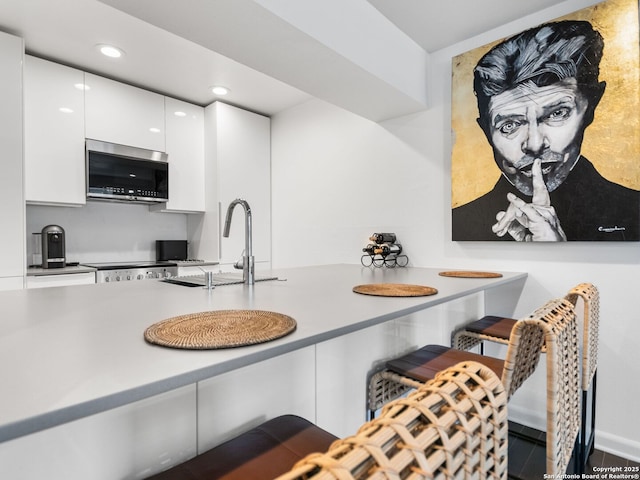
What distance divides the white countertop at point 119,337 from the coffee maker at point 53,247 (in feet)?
4.91

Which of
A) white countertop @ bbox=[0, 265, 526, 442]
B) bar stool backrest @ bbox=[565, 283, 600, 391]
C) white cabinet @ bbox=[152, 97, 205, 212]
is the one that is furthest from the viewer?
white cabinet @ bbox=[152, 97, 205, 212]

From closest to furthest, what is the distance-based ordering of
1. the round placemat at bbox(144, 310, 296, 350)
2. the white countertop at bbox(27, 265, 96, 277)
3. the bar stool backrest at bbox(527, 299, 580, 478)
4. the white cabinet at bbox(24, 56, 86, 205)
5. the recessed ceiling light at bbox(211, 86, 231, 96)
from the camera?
the round placemat at bbox(144, 310, 296, 350) → the bar stool backrest at bbox(527, 299, 580, 478) → the white countertop at bbox(27, 265, 96, 277) → the white cabinet at bbox(24, 56, 86, 205) → the recessed ceiling light at bbox(211, 86, 231, 96)

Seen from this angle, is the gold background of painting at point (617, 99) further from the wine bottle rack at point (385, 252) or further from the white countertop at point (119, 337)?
the wine bottle rack at point (385, 252)

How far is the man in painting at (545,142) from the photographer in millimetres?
1853

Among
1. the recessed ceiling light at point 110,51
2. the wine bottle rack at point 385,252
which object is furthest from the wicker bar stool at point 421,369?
the recessed ceiling light at point 110,51

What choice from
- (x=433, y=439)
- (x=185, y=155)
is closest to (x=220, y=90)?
(x=185, y=155)

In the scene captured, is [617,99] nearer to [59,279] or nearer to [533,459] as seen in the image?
[533,459]

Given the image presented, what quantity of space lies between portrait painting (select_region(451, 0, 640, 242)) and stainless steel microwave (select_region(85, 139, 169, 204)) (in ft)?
7.97

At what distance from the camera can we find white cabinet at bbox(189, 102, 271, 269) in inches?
134

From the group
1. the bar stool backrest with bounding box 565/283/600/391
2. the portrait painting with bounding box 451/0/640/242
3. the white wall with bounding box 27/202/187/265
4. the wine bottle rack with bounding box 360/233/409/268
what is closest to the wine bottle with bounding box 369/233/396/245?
the wine bottle rack with bounding box 360/233/409/268

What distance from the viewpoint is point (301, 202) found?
347 cm

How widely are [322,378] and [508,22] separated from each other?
7.63ft

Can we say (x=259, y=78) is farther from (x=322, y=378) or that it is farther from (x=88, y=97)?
(x=322, y=378)

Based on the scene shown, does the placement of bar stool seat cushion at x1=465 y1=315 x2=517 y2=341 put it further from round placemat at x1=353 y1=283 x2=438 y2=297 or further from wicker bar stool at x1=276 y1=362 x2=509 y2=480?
wicker bar stool at x1=276 y1=362 x2=509 y2=480
